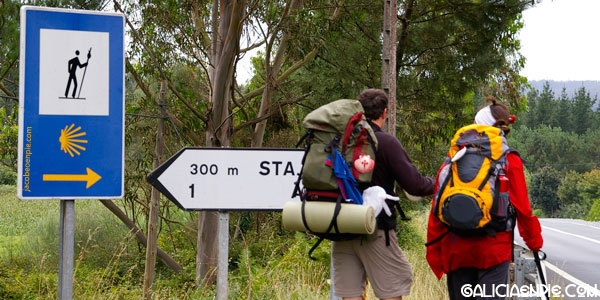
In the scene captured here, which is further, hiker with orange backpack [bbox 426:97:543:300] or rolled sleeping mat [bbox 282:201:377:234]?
hiker with orange backpack [bbox 426:97:543:300]

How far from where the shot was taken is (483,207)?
A: 3.37 metres

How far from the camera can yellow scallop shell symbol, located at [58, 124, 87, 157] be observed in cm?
295

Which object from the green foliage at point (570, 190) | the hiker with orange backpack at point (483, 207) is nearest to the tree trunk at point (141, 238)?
the hiker with orange backpack at point (483, 207)

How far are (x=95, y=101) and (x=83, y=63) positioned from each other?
181 millimetres

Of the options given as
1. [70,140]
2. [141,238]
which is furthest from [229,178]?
[141,238]

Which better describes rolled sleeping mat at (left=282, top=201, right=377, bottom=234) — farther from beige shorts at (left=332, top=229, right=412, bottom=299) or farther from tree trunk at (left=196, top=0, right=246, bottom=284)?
tree trunk at (left=196, top=0, right=246, bottom=284)

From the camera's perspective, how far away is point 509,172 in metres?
3.48

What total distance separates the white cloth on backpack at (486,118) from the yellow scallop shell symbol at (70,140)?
2.15m

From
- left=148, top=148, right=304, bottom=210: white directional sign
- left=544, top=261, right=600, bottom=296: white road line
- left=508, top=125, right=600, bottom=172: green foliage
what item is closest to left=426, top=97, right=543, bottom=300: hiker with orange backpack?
left=148, top=148, right=304, bottom=210: white directional sign

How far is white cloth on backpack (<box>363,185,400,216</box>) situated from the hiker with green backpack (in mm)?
86

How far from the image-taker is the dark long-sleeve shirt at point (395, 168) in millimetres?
3436

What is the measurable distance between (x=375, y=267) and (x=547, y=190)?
9330cm

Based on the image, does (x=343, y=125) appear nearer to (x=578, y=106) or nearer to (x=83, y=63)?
(x=83, y=63)

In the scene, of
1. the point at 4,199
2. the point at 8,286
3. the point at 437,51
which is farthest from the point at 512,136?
the point at 8,286
